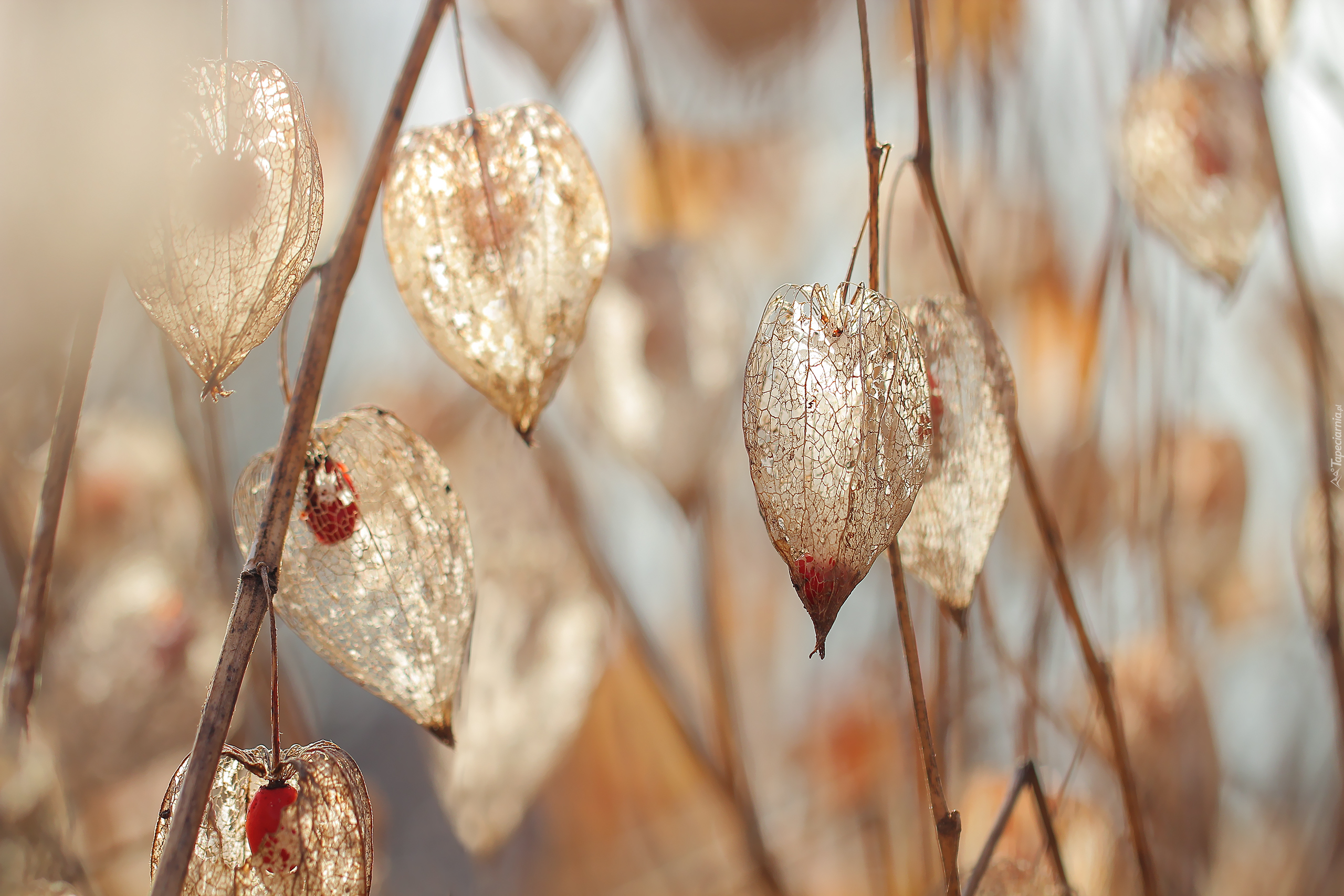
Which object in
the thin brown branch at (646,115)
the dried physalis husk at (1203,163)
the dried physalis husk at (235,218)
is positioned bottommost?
the dried physalis husk at (235,218)

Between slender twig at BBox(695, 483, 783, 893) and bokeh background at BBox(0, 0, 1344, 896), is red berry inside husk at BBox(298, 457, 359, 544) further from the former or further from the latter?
slender twig at BBox(695, 483, 783, 893)

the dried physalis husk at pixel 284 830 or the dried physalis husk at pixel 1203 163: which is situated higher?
the dried physalis husk at pixel 1203 163

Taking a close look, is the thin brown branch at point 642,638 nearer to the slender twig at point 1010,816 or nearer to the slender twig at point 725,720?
the slender twig at point 725,720

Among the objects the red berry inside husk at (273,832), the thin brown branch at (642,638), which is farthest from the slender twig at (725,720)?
the red berry inside husk at (273,832)

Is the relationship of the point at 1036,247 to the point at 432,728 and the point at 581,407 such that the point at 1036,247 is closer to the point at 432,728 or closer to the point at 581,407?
the point at 581,407

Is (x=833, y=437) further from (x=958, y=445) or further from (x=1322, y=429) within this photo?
(x=1322, y=429)

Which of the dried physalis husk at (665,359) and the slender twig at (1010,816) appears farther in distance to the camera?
the dried physalis husk at (665,359)
